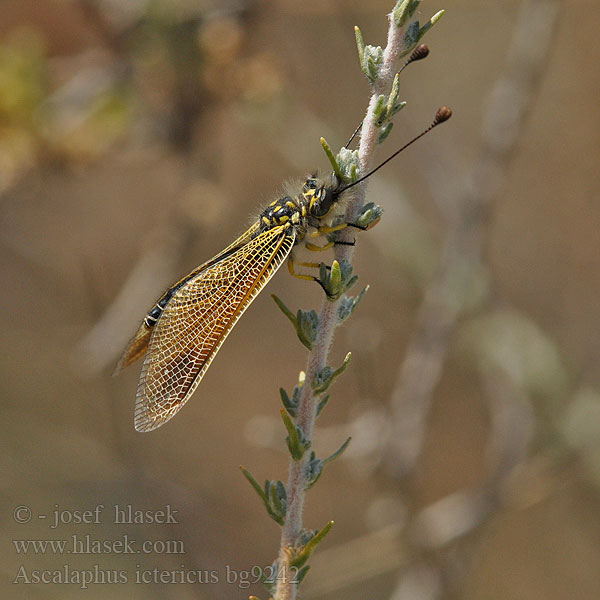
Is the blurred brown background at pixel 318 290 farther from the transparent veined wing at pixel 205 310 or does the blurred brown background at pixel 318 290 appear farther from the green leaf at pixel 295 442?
the green leaf at pixel 295 442

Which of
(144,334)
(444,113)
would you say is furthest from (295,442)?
(144,334)

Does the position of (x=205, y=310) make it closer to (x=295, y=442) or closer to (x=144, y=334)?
(x=144, y=334)

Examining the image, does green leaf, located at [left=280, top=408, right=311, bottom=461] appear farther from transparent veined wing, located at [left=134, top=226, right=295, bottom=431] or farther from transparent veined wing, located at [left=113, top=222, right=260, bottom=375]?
transparent veined wing, located at [left=113, top=222, right=260, bottom=375]

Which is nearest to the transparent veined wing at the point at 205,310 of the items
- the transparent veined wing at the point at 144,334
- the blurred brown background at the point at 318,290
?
the transparent veined wing at the point at 144,334

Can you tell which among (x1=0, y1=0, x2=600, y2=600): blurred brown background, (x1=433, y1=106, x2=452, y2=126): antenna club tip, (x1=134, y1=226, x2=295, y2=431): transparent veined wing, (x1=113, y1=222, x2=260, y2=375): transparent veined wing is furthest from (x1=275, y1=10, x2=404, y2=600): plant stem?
(x1=0, y1=0, x2=600, y2=600): blurred brown background

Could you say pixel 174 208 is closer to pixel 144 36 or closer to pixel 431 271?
pixel 144 36

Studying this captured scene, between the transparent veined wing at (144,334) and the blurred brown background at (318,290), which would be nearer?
the transparent veined wing at (144,334)
